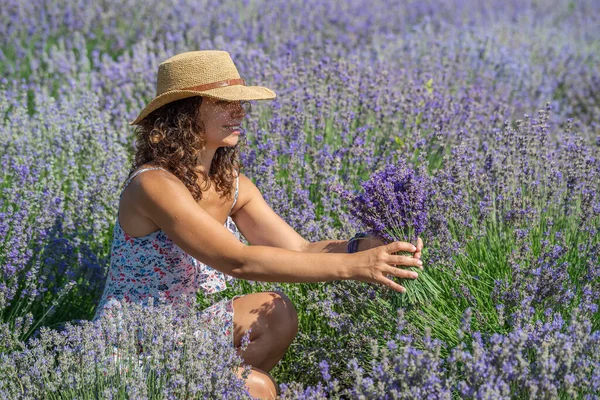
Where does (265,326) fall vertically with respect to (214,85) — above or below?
below

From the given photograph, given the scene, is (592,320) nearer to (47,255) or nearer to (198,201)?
(198,201)

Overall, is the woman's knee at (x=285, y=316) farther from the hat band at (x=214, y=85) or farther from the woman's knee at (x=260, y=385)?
the hat band at (x=214, y=85)

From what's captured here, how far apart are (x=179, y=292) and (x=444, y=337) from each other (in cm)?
99

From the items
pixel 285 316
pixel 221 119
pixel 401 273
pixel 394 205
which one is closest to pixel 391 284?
pixel 401 273

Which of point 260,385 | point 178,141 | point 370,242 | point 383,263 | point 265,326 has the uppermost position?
point 178,141

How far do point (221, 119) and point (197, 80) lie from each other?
0.16 metres

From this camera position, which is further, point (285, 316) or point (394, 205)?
point (285, 316)

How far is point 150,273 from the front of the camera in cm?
302

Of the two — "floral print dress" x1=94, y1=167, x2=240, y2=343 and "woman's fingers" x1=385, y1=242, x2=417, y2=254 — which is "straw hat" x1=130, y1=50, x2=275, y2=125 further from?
"woman's fingers" x1=385, y1=242, x2=417, y2=254

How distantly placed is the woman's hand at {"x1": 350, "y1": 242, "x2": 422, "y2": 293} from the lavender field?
0.19m

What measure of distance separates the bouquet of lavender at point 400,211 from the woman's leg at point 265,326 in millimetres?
490

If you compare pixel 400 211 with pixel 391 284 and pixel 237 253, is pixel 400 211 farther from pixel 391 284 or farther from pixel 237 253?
pixel 237 253

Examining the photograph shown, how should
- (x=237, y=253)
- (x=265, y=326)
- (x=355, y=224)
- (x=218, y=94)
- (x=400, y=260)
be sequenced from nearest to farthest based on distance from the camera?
(x=400, y=260)
(x=237, y=253)
(x=218, y=94)
(x=265, y=326)
(x=355, y=224)

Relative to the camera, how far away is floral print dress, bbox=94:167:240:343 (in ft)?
9.74
